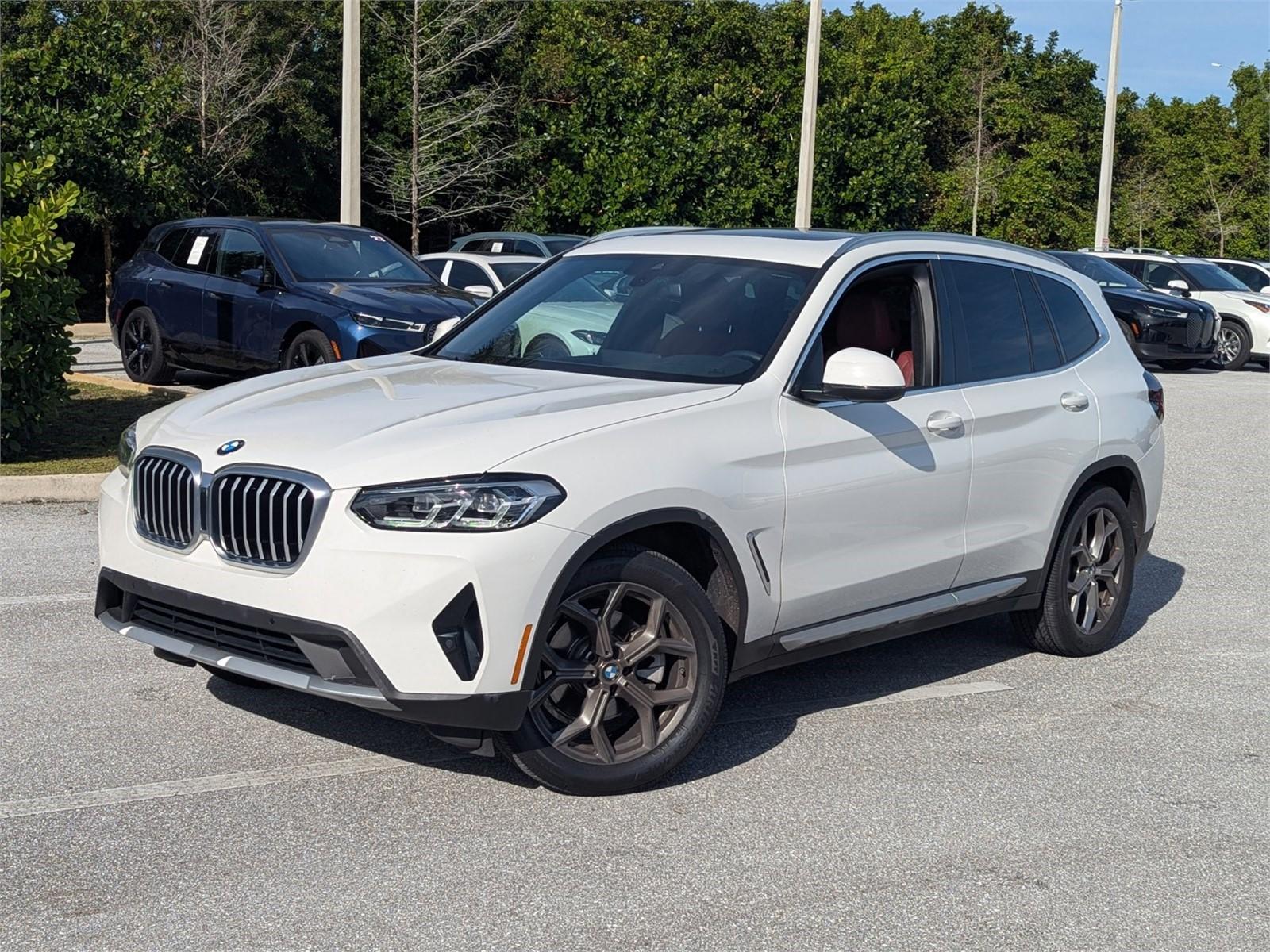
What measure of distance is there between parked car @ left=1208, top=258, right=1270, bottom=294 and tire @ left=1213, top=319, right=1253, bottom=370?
6.80 ft

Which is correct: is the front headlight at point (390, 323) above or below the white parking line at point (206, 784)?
above

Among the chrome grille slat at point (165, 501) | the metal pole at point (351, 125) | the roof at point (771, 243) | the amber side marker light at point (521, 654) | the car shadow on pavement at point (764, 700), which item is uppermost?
the metal pole at point (351, 125)

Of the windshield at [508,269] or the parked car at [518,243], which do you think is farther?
the parked car at [518,243]

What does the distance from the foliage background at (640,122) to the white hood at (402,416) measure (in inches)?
751

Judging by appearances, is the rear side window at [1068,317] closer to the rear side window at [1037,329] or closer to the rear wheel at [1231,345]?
the rear side window at [1037,329]

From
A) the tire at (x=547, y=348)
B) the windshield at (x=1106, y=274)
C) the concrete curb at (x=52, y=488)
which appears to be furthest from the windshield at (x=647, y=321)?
the windshield at (x=1106, y=274)

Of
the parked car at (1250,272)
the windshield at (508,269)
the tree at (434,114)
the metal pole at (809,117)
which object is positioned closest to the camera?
the windshield at (508,269)

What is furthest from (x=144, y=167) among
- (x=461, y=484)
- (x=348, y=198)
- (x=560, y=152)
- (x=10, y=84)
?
(x=461, y=484)

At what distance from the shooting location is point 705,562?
5.22 metres

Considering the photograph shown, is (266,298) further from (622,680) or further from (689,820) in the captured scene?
(689,820)

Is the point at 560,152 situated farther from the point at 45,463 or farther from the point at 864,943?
the point at 864,943

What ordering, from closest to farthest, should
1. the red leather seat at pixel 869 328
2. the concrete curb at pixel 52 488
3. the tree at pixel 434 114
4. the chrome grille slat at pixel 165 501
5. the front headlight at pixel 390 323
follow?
the chrome grille slat at pixel 165 501
the red leather seat at pixel 869 328
the concrete curb at pixel 52 488
the front headlight at pixel 390 323
the tree at pixel 434 114

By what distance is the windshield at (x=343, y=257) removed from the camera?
14.2 metres

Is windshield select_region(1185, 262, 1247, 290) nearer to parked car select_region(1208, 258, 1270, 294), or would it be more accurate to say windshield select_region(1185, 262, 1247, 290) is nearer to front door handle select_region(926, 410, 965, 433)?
parked car select_region(1208, 258, 1270, 294)
